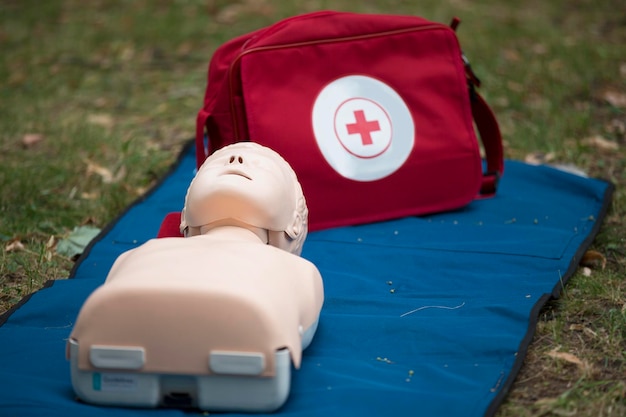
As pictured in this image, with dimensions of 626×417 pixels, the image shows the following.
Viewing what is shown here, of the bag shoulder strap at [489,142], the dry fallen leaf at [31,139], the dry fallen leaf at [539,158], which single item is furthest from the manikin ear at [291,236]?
the dry fallen leaf at [31,139]

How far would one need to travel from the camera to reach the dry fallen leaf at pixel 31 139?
3588 millimetres

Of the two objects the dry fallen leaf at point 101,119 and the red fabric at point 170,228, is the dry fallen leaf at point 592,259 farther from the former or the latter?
the dry fallen leaf at point 101,119

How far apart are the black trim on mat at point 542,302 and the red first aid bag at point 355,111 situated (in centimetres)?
41

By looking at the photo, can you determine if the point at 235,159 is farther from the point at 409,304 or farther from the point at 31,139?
the point at 31,139

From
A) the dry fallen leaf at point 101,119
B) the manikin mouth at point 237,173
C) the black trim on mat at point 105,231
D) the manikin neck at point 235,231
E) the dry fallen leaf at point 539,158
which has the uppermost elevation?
the manikin mouth at point 237,173

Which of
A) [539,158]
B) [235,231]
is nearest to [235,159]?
[235,231]

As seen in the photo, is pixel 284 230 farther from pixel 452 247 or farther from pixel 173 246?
pixel 452 247

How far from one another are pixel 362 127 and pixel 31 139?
5.36 feet

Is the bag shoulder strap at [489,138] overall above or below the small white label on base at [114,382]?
below

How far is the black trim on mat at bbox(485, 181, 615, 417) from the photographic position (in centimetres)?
173

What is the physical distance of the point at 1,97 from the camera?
165 inches

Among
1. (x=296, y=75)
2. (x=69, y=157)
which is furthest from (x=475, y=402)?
(x=69, y=157)

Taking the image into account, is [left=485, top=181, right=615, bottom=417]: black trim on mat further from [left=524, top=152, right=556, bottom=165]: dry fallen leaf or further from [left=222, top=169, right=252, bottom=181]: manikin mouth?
[left=222, top=169, right=252, bottom=181]: manikin mouth

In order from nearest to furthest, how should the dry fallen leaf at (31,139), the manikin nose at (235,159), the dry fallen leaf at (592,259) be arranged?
the manikin nose at (235,159) → the dry fallen leaf at (592,259) → the dry fallen leaf at (31,139)
